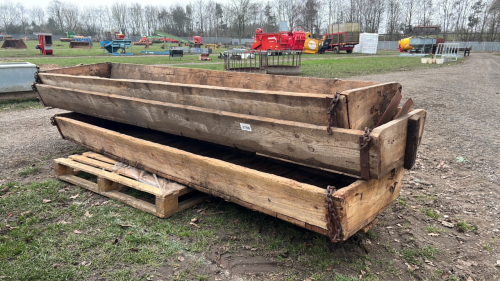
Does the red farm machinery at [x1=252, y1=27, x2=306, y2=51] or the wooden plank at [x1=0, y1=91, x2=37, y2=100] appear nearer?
the wooden plank at [x1=0, y1=91, x2=37, y2=100]

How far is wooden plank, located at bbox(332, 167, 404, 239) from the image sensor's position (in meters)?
2.31

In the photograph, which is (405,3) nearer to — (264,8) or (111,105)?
(264,8)

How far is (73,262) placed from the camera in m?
2.71

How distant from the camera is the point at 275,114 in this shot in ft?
9.57

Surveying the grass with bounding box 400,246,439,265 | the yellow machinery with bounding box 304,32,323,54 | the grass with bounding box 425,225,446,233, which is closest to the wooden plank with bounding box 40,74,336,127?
the grass with bounding box 400,246,439,265

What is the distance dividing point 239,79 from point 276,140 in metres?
1.94

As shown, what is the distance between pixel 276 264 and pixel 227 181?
78 centimetres

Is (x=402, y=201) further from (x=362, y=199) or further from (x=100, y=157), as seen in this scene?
A: (x=100, y=157)

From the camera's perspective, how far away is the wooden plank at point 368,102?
8.32 feet

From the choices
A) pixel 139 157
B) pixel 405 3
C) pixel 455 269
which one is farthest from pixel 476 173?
pixel 405 3

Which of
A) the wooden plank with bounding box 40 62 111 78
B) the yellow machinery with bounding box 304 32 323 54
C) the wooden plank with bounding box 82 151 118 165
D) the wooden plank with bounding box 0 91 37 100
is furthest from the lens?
the yellow machinery with bounding box 304 32 323 54

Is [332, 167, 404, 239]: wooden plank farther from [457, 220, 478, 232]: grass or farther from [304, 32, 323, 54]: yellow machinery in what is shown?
[304, 32, 323, 54]: yellow machinery

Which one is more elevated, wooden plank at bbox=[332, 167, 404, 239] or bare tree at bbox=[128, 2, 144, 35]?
bare tree at bbox=[128, 2, 144, 35]

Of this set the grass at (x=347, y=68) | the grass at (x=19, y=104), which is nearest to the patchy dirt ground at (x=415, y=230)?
the grass at (x=19, y=104)
